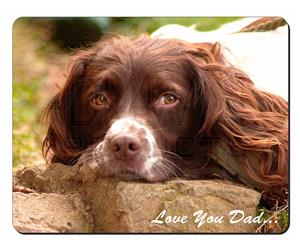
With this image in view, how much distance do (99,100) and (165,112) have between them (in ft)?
1.46

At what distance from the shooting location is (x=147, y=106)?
6.07 metres

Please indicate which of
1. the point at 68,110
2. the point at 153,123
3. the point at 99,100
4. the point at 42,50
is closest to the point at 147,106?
the point at 153,123

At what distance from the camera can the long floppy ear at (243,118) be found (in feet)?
Result: 20.4

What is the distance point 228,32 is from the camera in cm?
645

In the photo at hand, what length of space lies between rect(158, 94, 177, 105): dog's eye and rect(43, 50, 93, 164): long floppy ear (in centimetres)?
58

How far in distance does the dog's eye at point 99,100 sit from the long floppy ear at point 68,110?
153 mm

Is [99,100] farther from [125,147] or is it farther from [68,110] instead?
[125,147]

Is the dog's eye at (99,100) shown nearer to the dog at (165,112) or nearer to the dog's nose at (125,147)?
the dog at (165,112)

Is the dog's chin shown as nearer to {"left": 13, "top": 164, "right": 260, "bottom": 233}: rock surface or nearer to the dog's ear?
{"left": 13, "top": 164, "right": 260, "bottom": 233}: rock surface

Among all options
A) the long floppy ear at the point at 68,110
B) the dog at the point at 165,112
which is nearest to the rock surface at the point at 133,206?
the dog at the point at 165,112

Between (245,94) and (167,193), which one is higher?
(245,94)

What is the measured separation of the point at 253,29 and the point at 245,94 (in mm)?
463

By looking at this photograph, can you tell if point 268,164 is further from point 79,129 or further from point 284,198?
point 79,129

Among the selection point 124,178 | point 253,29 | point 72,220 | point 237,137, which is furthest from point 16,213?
point 253,29
